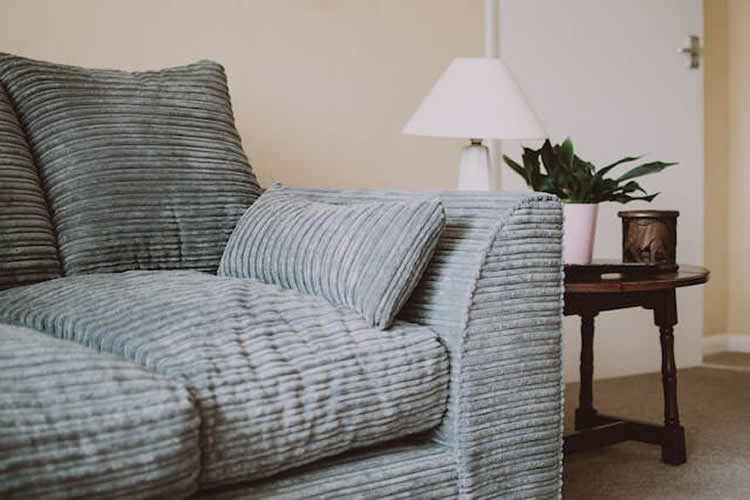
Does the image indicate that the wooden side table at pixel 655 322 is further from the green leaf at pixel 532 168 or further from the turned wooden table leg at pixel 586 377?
the green leaf at pixel 532 168

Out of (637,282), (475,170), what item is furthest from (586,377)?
(475,170)

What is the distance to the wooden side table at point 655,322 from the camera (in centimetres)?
187

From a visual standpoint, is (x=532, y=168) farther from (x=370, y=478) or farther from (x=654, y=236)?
(x=370, y=478)

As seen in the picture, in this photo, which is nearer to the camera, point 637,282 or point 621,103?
point 637,282

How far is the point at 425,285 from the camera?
4.58 feet

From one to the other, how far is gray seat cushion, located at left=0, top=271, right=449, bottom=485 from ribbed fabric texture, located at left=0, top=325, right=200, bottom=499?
0.06m

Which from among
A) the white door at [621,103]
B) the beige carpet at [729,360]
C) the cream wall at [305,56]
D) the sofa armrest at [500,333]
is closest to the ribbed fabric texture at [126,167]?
the cream wall at [305,56]

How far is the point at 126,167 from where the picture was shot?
1652mm

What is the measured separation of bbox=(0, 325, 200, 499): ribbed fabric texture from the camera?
887mm

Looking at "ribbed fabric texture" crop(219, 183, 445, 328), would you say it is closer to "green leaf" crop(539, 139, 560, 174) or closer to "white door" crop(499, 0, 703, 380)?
"green leaf" crop(539, 139, 560, 174)

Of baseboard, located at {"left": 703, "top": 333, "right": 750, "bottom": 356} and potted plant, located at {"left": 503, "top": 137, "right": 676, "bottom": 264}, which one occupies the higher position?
potted plant, located at {"left": 503, "top": 137, "right": 676, "bottom": 264}

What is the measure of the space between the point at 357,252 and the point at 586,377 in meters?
1.13

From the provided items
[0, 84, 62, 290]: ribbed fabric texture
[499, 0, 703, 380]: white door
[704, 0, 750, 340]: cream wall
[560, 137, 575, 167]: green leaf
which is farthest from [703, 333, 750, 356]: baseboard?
[0, 84, 62, 290]: ribbed fabric texture

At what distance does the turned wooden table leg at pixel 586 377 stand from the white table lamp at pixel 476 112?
453mm
